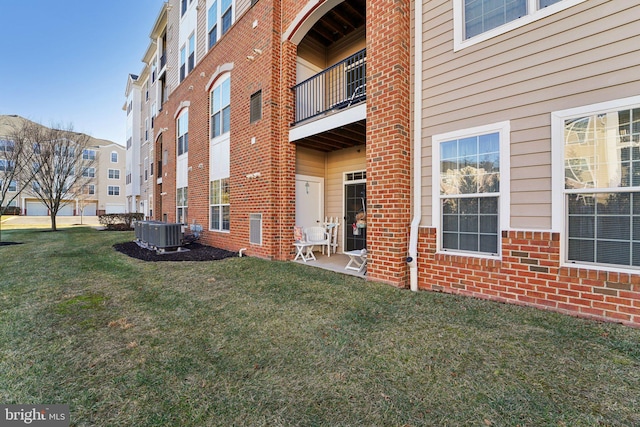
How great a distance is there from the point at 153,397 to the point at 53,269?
6583 millimetres

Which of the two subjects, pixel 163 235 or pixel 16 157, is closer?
pixel 163 235

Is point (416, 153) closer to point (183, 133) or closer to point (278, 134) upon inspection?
point (278, 134)

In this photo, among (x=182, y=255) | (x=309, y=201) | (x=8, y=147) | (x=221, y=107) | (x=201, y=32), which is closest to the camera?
(x=309, y=201)

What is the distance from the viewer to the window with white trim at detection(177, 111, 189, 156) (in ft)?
41.3

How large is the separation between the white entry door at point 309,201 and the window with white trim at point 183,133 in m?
7.25

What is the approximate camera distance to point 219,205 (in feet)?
32.8

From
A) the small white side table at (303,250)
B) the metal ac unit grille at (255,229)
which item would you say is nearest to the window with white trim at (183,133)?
the metal ac unit grille at (255,229)

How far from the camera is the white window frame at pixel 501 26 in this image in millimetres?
3441

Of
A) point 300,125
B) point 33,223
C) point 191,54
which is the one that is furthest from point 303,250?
point 33,223

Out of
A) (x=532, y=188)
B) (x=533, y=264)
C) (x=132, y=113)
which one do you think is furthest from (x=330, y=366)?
(x=132, y=113)

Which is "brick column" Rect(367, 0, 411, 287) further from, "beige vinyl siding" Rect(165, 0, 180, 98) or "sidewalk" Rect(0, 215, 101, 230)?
"sidewalk" Rect(0, 215, 101, 230)

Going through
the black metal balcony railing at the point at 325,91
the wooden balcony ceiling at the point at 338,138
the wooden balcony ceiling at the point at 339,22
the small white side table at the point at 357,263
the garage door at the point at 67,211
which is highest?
the wooden balcony ceiling at the point at 339,22

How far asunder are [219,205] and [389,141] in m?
7.11

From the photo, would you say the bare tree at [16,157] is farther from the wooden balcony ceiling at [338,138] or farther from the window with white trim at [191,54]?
the wooden balcony ceiling at [338,138]
